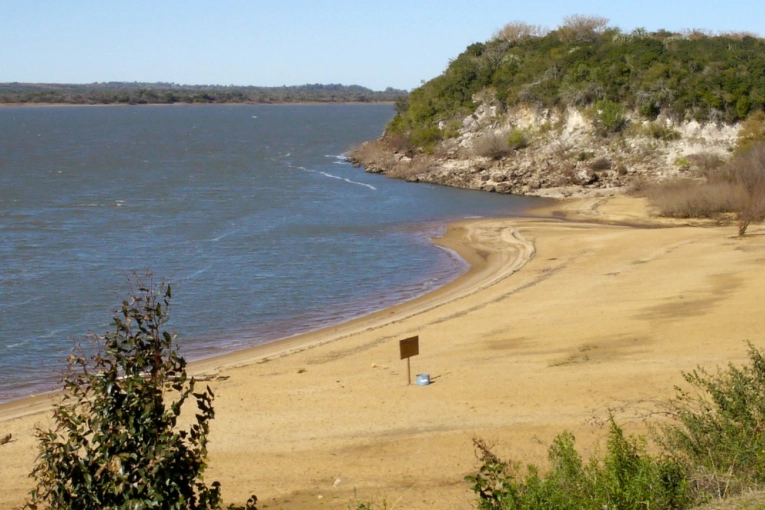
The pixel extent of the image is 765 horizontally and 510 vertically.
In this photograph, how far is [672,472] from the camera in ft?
26.6

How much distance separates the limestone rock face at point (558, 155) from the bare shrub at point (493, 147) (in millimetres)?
63

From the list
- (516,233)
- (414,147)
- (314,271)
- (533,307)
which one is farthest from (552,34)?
(533,307)

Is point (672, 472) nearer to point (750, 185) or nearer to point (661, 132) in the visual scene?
point (750, 185)

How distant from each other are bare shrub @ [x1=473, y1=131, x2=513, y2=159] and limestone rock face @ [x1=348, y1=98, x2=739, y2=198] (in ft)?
0.21

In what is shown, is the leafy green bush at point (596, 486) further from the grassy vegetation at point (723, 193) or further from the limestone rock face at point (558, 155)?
the limestone rock face at point (558, 155)

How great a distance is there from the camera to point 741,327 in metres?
18.3

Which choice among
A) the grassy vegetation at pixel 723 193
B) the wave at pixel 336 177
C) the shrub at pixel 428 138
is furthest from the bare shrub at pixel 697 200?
the shrub at pixel 428 138

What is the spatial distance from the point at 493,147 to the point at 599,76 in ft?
26.6

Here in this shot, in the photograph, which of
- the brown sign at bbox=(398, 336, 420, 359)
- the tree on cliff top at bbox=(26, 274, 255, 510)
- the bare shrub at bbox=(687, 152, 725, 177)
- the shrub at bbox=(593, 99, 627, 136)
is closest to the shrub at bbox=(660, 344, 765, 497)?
the tree on cliff top at bbox=(26, 274, 255, 510)

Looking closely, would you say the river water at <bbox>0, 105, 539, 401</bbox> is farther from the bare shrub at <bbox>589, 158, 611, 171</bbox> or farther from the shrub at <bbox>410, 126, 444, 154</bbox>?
the bare shrub at <bbox>589, 158, 611, 171</bbox>

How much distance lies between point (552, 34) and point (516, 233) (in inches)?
1556

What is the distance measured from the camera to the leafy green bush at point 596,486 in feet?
24.3

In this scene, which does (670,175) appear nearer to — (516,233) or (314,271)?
(516,233)

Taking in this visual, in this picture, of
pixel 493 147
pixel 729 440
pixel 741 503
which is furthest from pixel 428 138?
pixel 741 503
